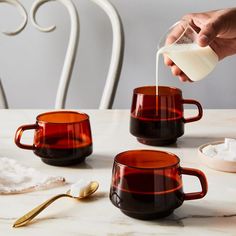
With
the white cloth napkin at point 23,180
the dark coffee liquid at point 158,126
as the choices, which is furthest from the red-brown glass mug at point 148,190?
the dark coffee liquid at point 158,126

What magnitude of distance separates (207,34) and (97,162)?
0.28 metres

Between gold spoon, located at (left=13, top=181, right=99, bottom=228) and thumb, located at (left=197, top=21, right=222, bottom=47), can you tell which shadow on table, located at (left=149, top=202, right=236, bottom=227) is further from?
thumb, located at (left=197, top=21, right=222, bottom=47)

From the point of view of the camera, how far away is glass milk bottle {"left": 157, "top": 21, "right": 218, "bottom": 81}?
84 centimetres

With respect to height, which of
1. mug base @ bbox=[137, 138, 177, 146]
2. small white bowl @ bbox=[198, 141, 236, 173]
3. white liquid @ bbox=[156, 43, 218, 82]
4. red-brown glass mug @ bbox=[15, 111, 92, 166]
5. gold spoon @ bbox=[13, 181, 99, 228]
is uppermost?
white liquid @ bbox=[156, 43, 218, 82]

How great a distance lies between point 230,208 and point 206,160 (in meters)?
0.15

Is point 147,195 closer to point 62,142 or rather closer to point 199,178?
point 199,178

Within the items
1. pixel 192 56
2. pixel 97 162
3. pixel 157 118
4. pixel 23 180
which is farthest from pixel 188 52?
pixel 23 180

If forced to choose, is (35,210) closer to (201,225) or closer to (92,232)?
(92,232)

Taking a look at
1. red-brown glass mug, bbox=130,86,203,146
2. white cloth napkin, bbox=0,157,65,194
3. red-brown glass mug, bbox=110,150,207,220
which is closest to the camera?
red-brown glass mug, bbox=110,150,207,220

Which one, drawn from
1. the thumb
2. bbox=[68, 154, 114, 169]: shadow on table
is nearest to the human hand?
the thumb

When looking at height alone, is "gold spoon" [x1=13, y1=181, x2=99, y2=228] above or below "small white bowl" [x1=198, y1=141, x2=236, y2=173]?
above

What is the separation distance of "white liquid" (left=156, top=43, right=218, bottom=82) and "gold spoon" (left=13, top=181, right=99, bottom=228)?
31cm

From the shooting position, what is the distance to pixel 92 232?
0.54 metres

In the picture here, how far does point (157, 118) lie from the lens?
0.80 metres
